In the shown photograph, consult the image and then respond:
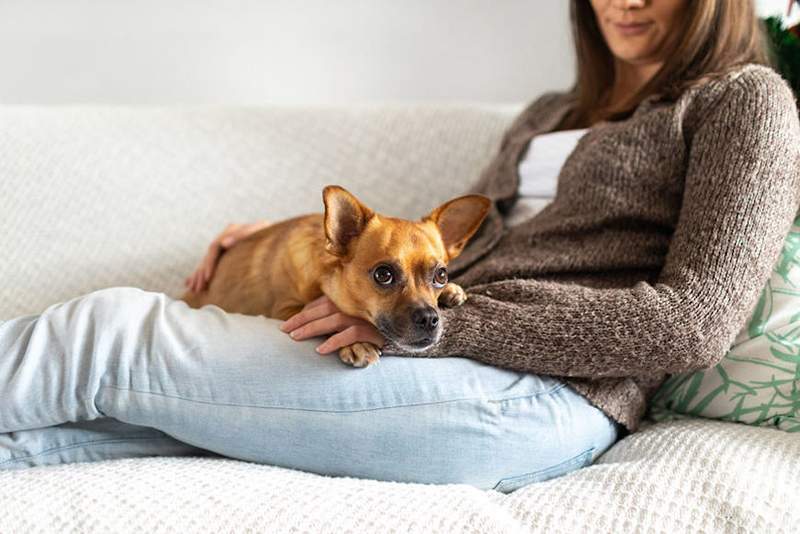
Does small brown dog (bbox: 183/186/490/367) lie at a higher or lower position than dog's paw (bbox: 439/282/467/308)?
higher

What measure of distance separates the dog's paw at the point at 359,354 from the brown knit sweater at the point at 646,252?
4 cm

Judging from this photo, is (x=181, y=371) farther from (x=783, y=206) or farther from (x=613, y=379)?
(x=783, y=206)

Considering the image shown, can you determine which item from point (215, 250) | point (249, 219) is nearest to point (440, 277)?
point (215, 250)

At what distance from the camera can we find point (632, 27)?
5.09 feet

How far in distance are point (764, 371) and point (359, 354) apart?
2.38 feet

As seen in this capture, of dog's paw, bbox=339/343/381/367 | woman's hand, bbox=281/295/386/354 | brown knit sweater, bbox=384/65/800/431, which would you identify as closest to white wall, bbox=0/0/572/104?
brown knit sweater, bbox=384/65/800/431

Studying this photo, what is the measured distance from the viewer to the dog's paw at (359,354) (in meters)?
1.14

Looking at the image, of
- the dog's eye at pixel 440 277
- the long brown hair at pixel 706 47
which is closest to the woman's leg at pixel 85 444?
the dog's eye at pixel 440 277

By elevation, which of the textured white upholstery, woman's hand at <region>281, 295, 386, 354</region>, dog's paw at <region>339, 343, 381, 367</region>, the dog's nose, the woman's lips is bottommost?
the textured white upholstery

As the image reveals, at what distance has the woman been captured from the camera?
1.10m

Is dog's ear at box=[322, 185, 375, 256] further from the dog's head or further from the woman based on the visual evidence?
the woman

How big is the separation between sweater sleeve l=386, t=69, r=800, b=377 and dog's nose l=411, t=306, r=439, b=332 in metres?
0.08

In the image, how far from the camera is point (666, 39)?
61.3 inches

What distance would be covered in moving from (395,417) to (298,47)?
159cm
